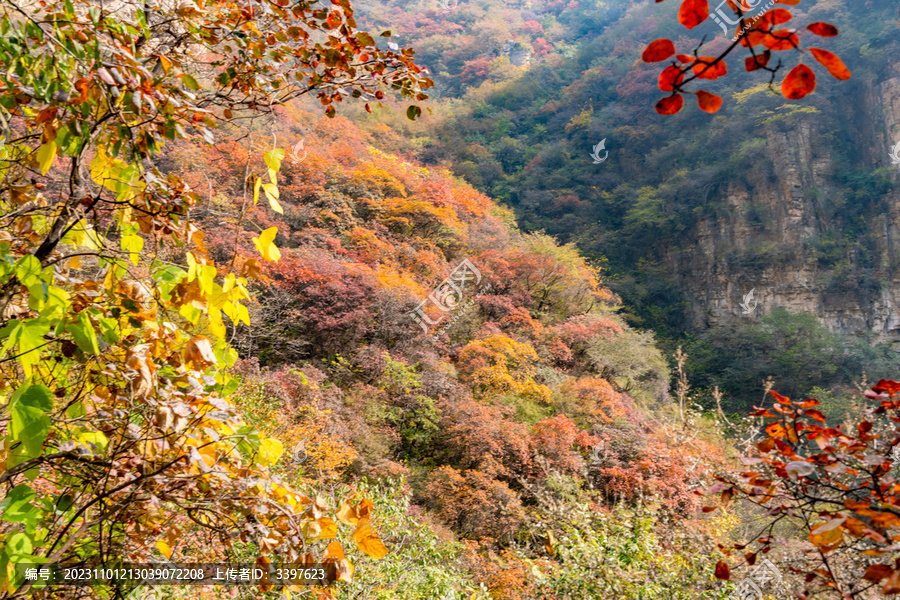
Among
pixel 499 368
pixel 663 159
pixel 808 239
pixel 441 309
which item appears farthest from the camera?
pixel 663 159

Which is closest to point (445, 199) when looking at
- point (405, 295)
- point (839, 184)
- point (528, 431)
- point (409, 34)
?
point (405, 295)

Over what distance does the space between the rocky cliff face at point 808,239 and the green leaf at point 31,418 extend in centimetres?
1336

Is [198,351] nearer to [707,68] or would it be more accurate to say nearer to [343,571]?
[343,571]

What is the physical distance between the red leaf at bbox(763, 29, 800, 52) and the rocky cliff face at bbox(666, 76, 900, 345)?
1294 cm

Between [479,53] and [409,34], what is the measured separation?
10.4 ft

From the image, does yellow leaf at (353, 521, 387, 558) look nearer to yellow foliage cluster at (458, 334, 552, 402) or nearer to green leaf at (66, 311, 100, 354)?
green leaf at (66, 311, 100, 354)

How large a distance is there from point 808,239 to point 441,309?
1016cm

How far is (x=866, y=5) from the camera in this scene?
12.1 m

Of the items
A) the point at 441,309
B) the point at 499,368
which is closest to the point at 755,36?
the point at 499,368

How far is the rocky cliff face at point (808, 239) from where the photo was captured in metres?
10.6

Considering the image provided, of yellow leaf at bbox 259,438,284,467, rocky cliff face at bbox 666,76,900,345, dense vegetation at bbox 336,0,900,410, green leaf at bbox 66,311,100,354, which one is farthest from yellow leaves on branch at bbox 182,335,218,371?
rocky cliff face at bbox 666,76,900,345

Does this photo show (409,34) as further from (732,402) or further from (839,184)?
(732,402)

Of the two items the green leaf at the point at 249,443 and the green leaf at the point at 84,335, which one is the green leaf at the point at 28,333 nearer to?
the green leaf at the point at 84,335

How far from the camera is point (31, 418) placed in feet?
1.89
